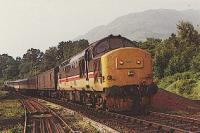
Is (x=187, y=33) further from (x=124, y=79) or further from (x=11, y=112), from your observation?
(x=124, y=79)

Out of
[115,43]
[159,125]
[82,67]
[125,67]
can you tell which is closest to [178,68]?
[82,67]

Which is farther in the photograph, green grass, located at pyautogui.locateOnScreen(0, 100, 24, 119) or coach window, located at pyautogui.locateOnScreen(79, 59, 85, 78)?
green grass, located at pyautogui.locateOnScreen(0, 100, 24, 119)

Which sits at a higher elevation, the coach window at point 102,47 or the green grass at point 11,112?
the coach window at point 102,47

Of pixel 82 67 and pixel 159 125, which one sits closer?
pixel 159 125

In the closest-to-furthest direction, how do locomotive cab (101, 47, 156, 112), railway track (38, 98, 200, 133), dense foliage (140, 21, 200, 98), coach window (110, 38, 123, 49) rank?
railway track (38, 98, 200, 133) < locomotive cab (101, 47, 156, 112) < coach window (110, 38, 123, 49) < dense foliage (140, 21, 200, 98)

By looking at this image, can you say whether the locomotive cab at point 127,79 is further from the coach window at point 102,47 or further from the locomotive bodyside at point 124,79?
the coach window at point 102,47

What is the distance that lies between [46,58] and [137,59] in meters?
153

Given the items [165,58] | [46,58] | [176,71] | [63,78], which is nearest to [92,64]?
[63,78]

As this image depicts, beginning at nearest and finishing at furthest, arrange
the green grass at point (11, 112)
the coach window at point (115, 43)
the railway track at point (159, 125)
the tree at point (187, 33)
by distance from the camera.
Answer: the railway track at point (159, 125) < the coach window at point (115, 43) < the green grass at point (11, 112) < the tree at point (187, 33)

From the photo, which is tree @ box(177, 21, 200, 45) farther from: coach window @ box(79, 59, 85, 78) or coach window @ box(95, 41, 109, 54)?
coach window @ box(95, 41, 109, 54)

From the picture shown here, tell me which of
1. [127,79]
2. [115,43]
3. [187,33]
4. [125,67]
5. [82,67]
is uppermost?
[187,33]

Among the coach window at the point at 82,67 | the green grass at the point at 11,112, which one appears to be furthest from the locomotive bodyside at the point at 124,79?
the green grass at the point at 11,112

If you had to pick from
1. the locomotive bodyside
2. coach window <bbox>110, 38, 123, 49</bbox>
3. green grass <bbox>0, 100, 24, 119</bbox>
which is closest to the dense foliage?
green grass <bbox>0, 100, 24, 119</bbox>

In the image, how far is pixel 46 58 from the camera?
6634 inches
